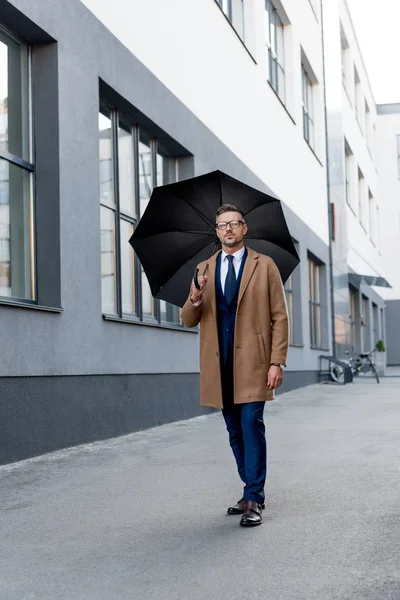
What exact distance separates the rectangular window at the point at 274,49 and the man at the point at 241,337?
49.5ft

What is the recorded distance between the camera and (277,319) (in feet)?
18.9

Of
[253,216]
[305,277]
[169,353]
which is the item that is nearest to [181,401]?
[169,353]

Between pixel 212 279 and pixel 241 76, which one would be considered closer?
pixel 212 279

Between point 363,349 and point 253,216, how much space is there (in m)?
31.5

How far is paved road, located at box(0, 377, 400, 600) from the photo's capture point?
4.09m

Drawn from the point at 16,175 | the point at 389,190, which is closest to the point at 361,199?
the point at 389,190

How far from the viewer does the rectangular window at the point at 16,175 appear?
8.47 m

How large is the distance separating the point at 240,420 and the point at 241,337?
53 centimetres

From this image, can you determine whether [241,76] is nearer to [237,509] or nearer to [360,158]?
[237,509]

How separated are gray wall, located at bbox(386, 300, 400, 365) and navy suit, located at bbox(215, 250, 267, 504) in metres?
43.7

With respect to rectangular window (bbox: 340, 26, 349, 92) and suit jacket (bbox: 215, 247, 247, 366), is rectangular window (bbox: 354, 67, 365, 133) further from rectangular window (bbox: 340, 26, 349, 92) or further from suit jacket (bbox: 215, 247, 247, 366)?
suit jacket (bbox: 215, 247, 247, 366)

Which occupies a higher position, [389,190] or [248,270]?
[389,190]

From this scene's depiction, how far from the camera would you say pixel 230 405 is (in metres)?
5.77

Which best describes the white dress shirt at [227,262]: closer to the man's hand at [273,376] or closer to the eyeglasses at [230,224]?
the eyeglasses at [230,224]
